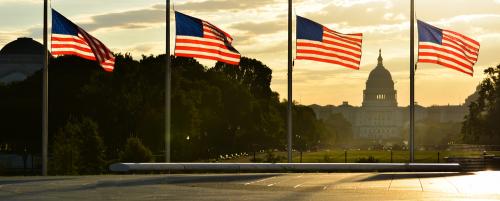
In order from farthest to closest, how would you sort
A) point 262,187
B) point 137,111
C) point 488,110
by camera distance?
point 488,110, point 137,111, point 262,187

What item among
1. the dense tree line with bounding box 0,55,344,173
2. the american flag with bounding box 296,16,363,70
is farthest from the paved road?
the dense tree line with bounding box 0,55,344,173

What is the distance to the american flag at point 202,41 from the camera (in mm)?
47812

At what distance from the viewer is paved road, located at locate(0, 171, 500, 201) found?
116 ft

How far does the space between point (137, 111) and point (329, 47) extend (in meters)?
53.1

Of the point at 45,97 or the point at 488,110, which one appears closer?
the point at 45,97

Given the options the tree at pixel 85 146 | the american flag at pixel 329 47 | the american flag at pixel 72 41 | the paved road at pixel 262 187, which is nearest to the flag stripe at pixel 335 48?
the american flag at pixel 329 47

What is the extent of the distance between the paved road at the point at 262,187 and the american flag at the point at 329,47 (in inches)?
198

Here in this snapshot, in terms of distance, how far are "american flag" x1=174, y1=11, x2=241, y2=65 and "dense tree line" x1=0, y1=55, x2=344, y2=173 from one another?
25.7m

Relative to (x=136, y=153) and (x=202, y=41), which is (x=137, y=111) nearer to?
(x=136, y=153)

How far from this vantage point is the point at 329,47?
1900 inches

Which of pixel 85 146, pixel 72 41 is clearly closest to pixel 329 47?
pixel 72 41

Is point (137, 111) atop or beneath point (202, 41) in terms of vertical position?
beneath

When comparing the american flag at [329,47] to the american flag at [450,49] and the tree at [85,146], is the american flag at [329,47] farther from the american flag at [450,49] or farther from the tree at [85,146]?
the tree at [85,146]

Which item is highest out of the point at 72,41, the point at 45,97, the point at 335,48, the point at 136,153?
the point at 72,41
